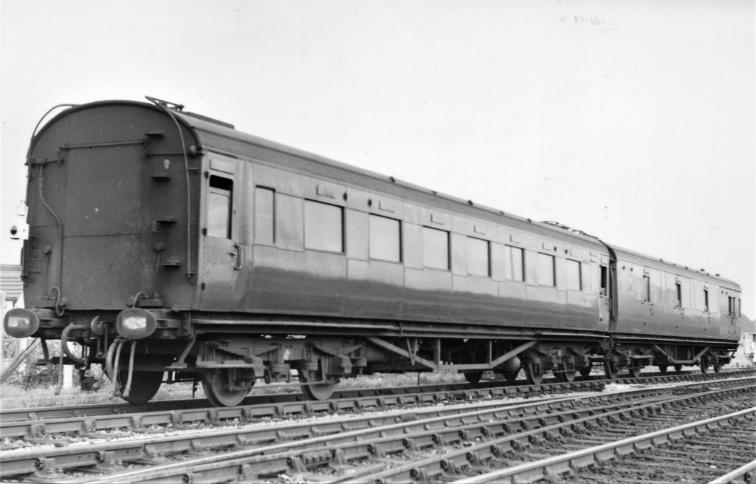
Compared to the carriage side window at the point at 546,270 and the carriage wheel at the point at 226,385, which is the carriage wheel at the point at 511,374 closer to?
the carriage side window at the point at 546,270

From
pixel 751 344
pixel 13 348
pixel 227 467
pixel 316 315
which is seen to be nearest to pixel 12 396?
pixel 13 348

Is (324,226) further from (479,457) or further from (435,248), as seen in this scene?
(479,457)

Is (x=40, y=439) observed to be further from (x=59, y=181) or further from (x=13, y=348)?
(x=13, y=348)

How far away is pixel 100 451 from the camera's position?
649 cm

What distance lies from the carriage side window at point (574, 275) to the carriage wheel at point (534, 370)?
1.87m

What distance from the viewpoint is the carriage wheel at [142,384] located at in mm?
10641

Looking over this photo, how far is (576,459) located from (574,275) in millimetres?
11266

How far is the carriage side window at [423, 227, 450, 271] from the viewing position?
1327 centimetres

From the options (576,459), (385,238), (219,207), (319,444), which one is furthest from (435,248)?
(576,459)

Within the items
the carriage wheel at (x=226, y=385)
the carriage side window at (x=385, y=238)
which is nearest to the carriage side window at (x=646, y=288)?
the carriage side window at (x=385, y=238)

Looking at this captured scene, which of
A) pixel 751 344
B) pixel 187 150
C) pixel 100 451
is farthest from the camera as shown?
pixel 751 344

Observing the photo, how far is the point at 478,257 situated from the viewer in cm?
1468

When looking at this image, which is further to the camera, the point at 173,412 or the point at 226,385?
the point at 226,385

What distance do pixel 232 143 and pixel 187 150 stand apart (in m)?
0.63
